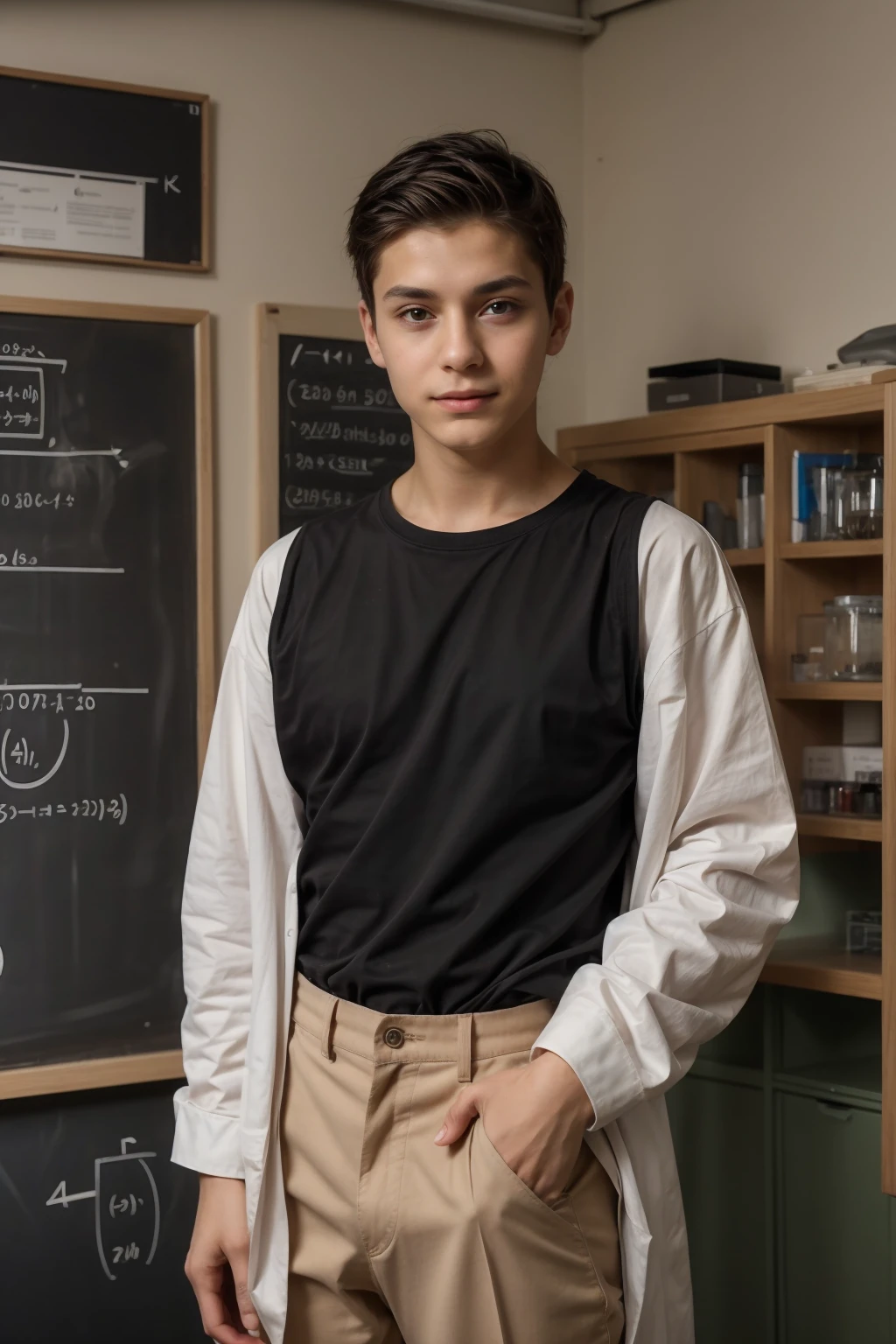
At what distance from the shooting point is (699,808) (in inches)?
57.2

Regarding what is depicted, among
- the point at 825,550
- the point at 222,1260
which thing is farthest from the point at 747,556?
the point at 222,1260

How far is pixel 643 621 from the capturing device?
4.83 ft

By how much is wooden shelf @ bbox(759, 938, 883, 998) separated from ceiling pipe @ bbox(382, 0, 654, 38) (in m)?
1.83

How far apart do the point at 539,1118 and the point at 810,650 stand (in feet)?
3.81

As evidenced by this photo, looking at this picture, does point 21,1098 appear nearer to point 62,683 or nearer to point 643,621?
point 62,683

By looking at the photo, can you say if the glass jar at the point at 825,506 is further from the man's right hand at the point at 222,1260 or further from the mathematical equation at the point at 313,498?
the man's right hand at the point at 222,1260

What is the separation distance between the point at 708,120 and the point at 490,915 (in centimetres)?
183

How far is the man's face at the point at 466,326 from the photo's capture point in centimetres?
148

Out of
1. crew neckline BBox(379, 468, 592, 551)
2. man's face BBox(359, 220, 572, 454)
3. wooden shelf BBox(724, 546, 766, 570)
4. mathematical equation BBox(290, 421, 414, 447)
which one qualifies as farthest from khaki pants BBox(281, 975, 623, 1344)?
mathematical equation BBox(290, 421, 414, 447)

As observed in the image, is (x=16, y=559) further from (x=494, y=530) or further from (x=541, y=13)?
(x=541, y=13)

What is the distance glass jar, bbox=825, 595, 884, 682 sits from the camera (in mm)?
2193

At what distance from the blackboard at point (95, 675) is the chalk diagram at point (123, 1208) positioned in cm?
21

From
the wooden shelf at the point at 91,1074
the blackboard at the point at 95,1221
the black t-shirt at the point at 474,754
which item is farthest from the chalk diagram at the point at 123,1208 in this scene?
the black t-shirt at the point at 474,754

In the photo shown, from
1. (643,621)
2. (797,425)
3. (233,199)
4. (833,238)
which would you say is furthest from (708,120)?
(643,621)
